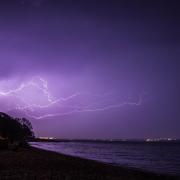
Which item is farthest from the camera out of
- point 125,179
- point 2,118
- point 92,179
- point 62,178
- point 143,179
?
point 2,118

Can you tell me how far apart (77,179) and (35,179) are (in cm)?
243

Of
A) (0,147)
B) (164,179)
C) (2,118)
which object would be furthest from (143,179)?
(2,118)

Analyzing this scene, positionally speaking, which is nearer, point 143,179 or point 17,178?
point 17,178

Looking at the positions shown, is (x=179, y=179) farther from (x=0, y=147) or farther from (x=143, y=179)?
(x=0, y=147)

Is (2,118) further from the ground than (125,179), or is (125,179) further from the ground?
(2,118)

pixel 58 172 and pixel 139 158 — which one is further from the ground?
pixel 58 172

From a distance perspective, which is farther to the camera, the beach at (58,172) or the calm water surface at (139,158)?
the calm water surface at (139,158)

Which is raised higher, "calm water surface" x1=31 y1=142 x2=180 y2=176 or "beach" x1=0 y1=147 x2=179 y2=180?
"beach" x1=0 y1=147 x2=179 y2=180

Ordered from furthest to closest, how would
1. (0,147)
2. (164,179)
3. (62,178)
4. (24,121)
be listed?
(24,121) < (0,147) < (164,179) < (62,178)

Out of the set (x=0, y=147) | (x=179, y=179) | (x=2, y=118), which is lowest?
(x=179, y=179)

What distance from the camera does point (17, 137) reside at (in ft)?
330

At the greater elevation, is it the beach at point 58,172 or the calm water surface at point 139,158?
the beach at point 58,172

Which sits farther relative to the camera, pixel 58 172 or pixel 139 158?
pixel 139 158

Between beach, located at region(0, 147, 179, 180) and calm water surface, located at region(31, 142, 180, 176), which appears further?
calm water surface, located at region(31, 142, 180, 176)
